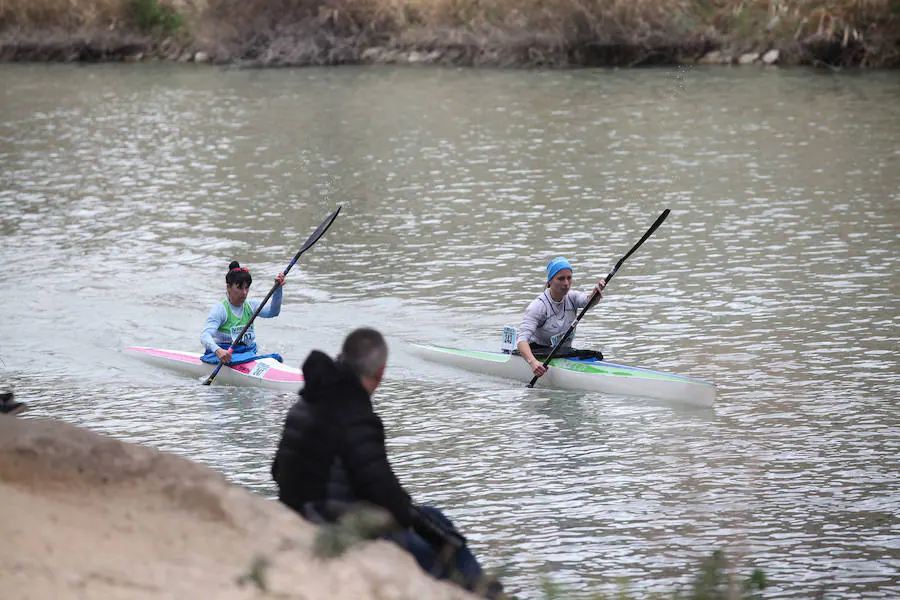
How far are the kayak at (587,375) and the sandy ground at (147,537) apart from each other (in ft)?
21.1

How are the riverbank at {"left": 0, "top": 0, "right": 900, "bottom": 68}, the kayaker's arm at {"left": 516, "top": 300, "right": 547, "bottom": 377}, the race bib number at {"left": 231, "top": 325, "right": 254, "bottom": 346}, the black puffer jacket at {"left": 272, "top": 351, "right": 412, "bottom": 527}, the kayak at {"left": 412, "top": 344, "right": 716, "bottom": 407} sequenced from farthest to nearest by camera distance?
the riverbank at {"left": 0, "top": 0, "right": 900, "bottom": 68}, the race bib number at {"left": 231, "top": 325, "right": 254, "bottom": 346}, the kayaker's arm at {"left": 516, "top": 300, "right": 547, "bottom": 377}, the kayak at {"left": 412, "top": 344, "right": 716, "bottom": 407}, the black puffer jacket at {"left": 272, "top": 351, "right": 412, "bottom": 527}

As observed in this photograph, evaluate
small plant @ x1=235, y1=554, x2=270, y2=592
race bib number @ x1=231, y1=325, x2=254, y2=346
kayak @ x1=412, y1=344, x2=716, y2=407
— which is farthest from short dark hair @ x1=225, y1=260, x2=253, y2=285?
small plant @ x1=235, y1=554, x2=270, y2=592

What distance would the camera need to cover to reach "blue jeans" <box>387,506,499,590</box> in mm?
5859

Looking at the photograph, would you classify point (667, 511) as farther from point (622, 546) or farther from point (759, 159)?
point (759, 159)

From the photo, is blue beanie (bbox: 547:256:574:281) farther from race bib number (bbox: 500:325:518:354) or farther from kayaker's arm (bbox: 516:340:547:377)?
race bib number (bbox: 500:325:518:354)

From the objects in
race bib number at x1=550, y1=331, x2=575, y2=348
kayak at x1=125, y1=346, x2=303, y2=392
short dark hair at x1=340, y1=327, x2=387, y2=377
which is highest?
short dark hair at x1=340, y1=327, x2=387, y2=377

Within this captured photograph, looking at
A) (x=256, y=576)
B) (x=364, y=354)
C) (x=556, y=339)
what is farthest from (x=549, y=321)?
(x=256, y=576)

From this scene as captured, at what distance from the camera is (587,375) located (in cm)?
1234

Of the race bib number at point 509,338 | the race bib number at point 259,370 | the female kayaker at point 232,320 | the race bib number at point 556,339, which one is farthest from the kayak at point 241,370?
the race bib number at point 556,339

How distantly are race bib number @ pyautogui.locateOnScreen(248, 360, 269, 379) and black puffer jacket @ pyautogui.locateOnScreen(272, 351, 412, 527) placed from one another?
7.12 m

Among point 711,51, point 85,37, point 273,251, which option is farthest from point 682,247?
point 85,37

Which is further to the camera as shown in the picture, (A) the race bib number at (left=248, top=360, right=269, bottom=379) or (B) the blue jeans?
(A) the race bib number at (left=248, top=360, right=269, bottom=379)

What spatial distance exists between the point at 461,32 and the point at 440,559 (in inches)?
1340

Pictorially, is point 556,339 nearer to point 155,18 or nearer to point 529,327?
point 529,327
